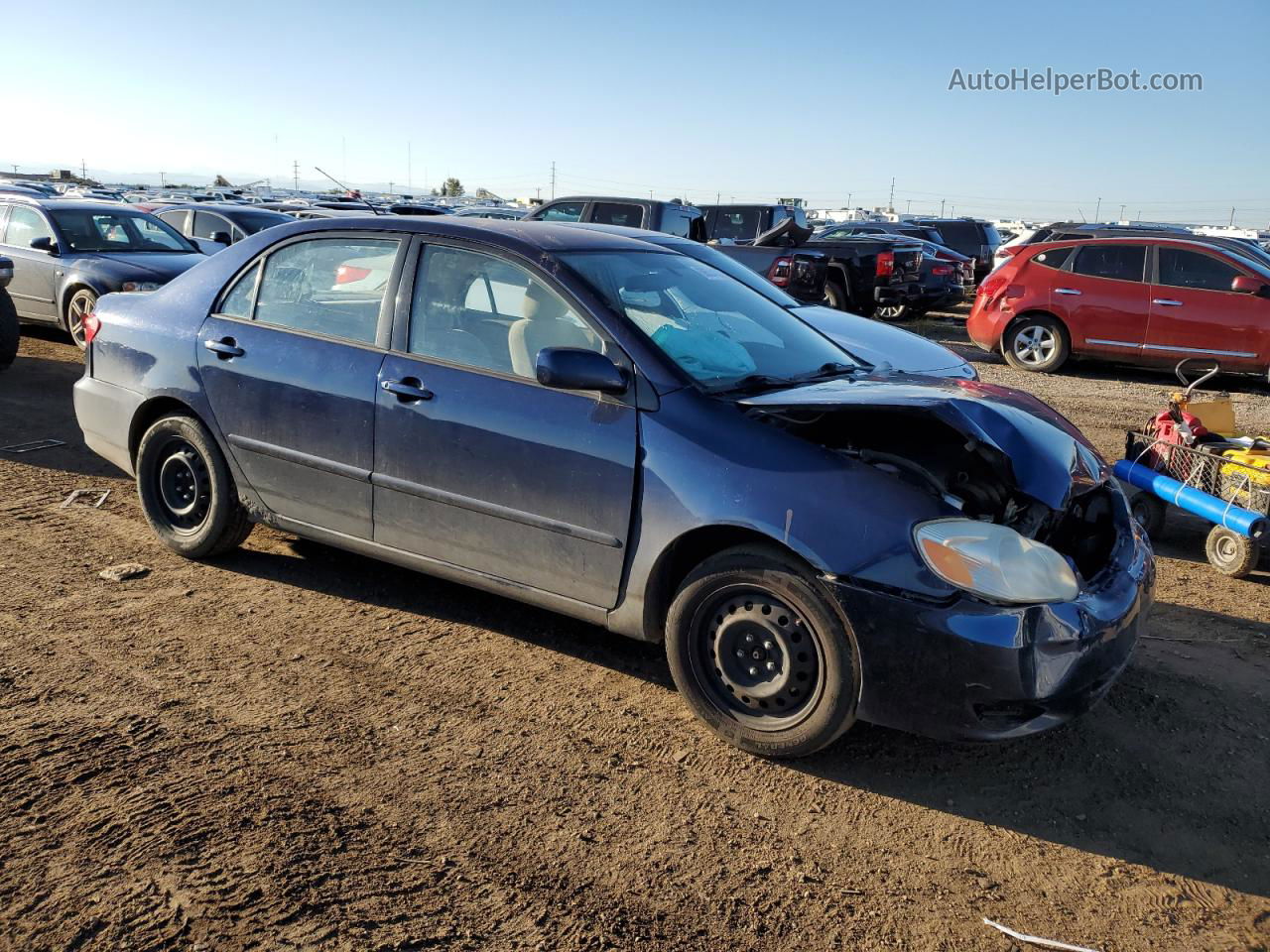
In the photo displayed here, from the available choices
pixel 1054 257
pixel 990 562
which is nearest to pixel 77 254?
pixel 990 562

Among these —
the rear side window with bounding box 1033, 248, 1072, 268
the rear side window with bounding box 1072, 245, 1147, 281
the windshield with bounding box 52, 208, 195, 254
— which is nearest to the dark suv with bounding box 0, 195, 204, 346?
the windshield with bounding box 52, 208, 195, 254

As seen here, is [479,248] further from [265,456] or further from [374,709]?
[374,709]

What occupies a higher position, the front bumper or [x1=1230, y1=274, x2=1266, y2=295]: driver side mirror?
[x1=1230, y1=274, x2=1266, y2=295]: driver side mirror

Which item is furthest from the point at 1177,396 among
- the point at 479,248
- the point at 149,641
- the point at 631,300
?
the point at 149,641

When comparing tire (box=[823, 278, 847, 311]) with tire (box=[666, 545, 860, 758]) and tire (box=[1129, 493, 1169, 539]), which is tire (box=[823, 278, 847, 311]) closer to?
tire (box=[1129, 493, 1169, 539])

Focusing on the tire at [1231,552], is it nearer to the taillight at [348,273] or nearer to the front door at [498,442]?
the front door at [498,442]

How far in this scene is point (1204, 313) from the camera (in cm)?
1177

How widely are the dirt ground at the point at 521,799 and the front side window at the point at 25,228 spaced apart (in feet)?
26.3

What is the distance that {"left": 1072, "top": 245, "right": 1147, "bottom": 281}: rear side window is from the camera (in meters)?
12.2

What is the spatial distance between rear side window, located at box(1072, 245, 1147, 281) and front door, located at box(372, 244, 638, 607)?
10356 millimetres

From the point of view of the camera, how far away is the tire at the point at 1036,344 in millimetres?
12523

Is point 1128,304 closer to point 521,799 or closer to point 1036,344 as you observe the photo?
point 1036,344

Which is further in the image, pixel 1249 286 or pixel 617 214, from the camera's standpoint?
pixel 617 214

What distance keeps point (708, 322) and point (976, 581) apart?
1.64 meters
